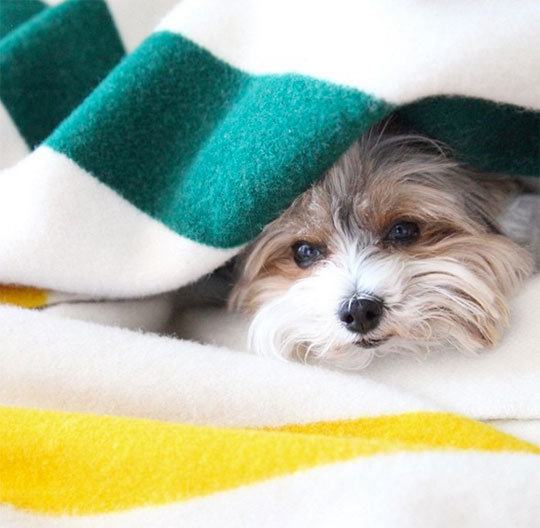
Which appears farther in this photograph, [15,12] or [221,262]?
[15,12]

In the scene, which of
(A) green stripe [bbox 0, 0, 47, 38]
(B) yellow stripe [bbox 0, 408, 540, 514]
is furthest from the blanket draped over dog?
(A) green stripe [bbox 0, 0, 47, 38]

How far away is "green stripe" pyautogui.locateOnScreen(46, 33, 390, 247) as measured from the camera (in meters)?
1.20

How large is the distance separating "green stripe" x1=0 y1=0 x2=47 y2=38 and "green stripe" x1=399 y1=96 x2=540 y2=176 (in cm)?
92

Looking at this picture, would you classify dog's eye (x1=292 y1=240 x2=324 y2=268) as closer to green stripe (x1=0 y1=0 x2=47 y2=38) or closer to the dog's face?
the dog's face

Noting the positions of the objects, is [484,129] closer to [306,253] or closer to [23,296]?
[306,253]

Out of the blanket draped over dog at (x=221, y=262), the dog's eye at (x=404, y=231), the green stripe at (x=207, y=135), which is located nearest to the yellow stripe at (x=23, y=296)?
the blanket draped over dog at (x=221, y=262)

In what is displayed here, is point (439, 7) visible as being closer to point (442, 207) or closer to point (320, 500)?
point (442, 207)

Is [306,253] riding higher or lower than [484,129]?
lower

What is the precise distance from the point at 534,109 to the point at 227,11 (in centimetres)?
58

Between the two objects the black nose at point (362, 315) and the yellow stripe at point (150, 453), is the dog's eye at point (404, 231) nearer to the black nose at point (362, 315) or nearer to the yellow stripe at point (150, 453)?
the black nose at point (362, 315)

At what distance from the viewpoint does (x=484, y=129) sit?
1.33 m

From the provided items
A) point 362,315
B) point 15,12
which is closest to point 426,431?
point 362,315

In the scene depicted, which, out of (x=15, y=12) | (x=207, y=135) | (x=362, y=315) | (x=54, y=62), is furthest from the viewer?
(x=15, y=12)

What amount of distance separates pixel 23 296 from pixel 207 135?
1.40ft
